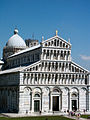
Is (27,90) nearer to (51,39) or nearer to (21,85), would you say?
(21,85)

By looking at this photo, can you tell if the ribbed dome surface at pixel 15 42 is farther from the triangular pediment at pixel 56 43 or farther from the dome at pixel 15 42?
the triangular pediment at pixel 56 43

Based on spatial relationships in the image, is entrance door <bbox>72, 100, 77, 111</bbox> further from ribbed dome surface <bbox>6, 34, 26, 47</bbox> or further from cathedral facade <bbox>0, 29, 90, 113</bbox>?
ribbed dome surface <bbox>6, 34, 26, 47</bbox>

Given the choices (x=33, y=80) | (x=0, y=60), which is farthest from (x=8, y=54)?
(x=33, y=80)

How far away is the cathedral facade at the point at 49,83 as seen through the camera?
52.1 m

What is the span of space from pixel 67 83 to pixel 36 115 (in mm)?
9390

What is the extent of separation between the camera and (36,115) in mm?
50094

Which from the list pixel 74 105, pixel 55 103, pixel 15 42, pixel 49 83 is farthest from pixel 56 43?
pixel 15 42

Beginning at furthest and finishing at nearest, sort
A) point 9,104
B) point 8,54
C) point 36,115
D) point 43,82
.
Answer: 1. point 8,54
2. point 9,104
3. point 43,82
4. point 36,115

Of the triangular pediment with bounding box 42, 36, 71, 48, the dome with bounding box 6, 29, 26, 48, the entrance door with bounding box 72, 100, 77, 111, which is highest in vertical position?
the dome with bounding box 6, 29, 26, 48

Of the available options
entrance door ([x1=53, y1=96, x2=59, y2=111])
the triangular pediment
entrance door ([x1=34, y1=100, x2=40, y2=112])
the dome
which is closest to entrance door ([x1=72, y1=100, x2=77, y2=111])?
entrance door ([x1=53, y1=96, x2=59, y2=111])

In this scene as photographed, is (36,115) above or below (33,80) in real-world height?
below

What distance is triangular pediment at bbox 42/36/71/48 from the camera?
54.0 metres

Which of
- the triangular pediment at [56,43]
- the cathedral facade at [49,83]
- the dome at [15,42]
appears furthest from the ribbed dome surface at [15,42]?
the triangular pediment at [56,43]

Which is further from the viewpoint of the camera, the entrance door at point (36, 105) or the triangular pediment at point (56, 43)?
the triangular pediment at point (56, 43)
